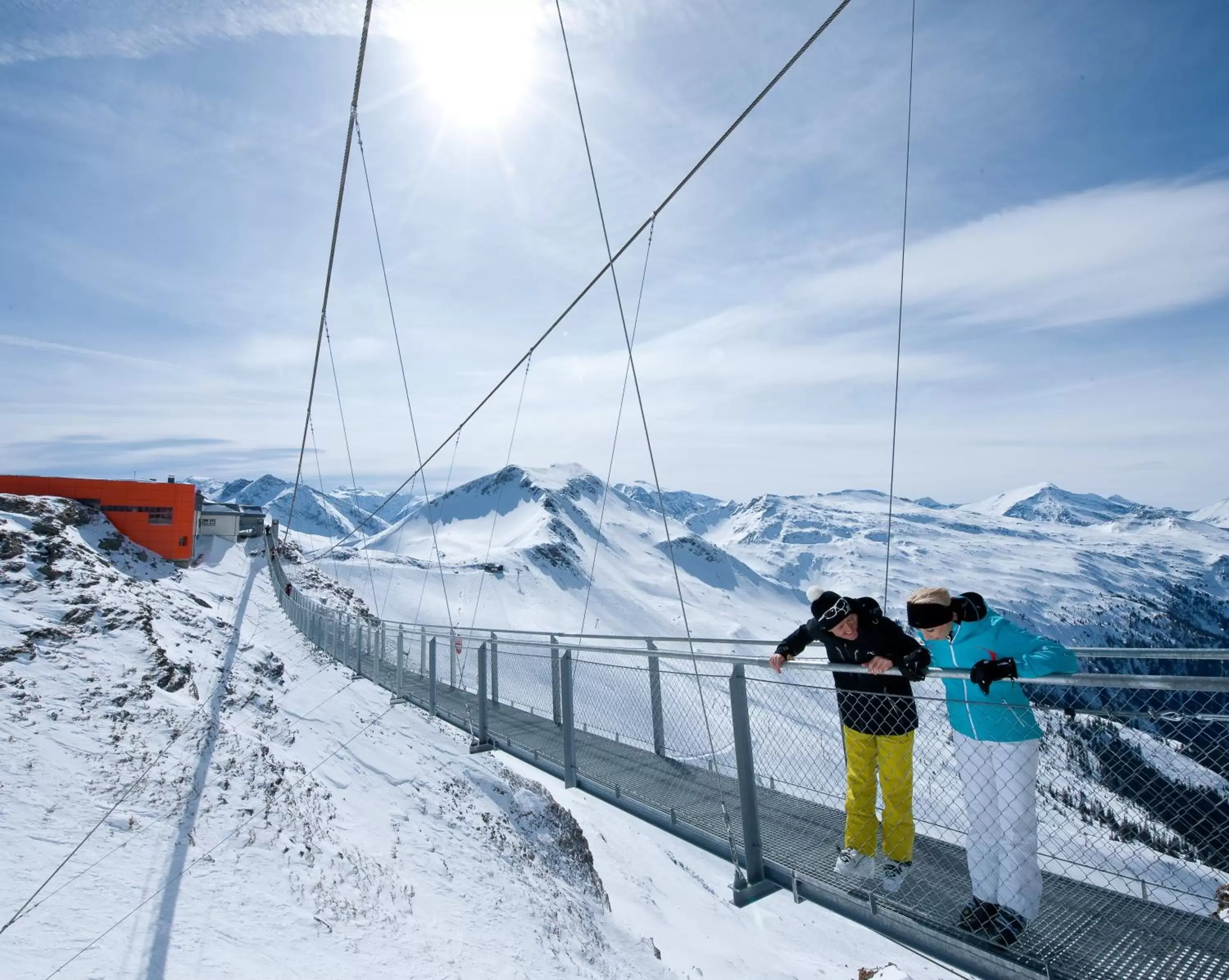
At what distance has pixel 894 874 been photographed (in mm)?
3629

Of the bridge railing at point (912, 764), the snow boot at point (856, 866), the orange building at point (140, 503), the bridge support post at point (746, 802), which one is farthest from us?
the orange building at point (140, 503)

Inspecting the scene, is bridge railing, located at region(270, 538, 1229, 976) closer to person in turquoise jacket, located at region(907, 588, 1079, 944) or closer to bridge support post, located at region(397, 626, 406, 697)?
person in turquoise jacket, located at region(907, 588, 1079, 944)

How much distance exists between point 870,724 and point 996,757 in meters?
0.60

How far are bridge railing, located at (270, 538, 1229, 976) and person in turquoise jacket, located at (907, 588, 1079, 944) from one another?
5cm

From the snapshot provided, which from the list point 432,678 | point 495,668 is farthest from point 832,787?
point 432,678

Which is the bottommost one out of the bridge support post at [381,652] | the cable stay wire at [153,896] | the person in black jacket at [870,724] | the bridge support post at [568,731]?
the bridge support post at [381,652]

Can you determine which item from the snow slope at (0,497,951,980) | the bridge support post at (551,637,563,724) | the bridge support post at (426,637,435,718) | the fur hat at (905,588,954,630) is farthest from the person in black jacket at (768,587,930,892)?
the bridge support post at (426,637,435,718)

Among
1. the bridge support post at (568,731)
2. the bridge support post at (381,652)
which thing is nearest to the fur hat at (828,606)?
the bridge support post at (568,731)

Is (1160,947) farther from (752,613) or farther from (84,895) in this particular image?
(752,613)

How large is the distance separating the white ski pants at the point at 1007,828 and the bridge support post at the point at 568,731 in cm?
326

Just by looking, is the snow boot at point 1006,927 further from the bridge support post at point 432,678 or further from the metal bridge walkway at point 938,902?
the bridge support post at point 432,678

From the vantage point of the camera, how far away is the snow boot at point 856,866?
12.3 ft

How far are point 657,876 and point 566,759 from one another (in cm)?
2000

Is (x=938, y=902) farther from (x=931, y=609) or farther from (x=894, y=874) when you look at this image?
(x=931, y=609)
